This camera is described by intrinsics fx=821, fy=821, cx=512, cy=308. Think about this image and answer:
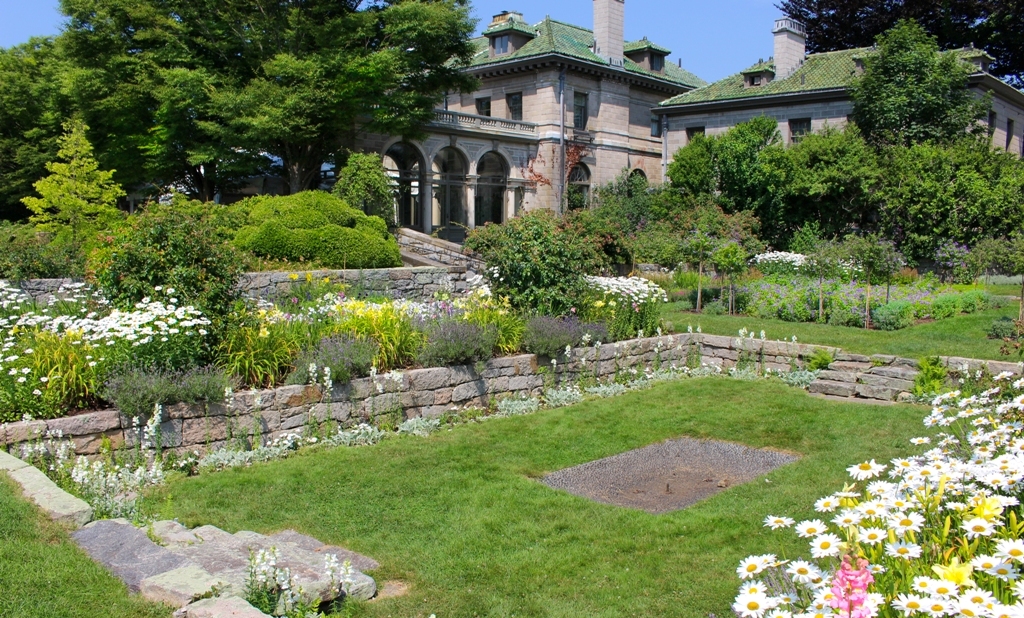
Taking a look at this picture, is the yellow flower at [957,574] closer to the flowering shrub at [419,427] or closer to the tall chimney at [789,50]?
the flowering shrub at [419,427]

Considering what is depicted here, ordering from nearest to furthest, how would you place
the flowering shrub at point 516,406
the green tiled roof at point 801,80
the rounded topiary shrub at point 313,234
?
1. the flowering shrub at point 516,406
2. the rounded topiary shrub at point 313,234
3. the green tiled roof at point 801,80

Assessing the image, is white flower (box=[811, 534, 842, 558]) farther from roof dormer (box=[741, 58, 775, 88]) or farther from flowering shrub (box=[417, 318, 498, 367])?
roof dormer (box=[741, 58, 775, 88])

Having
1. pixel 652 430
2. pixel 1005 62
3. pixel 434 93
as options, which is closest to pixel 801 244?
pixel 434 93

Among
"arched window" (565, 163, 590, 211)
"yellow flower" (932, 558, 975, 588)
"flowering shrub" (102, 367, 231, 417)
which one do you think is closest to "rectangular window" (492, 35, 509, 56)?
"arched window" (565, 163, 590, 211)

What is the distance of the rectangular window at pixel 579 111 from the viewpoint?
32656 mm

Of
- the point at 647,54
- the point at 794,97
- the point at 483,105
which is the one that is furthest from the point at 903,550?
the point at 647,54

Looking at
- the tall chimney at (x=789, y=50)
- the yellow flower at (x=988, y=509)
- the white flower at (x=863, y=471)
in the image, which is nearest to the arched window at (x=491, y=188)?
the tall chimney at (x=789, y=50)

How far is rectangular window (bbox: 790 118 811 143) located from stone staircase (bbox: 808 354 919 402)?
68.8 ft

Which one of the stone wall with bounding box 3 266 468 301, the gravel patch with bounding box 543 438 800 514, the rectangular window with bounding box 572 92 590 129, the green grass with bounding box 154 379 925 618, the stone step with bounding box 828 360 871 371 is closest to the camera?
the green grass with bounding box 154 379 925 618

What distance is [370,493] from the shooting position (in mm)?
6355

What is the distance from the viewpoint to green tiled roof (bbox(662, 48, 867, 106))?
29016 millimetres

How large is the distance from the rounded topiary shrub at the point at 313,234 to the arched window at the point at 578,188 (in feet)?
47.6

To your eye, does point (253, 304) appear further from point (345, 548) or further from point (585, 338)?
point (345, 548)

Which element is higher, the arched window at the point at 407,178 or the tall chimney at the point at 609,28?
the tall chimney at the point at 609,28
